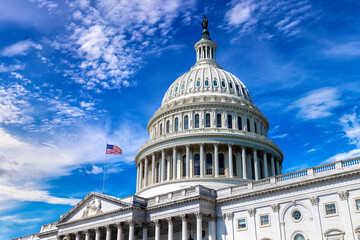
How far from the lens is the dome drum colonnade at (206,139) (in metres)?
68.6

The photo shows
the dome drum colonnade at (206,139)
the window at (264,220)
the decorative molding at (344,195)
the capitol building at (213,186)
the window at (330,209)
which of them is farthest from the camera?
the dome drum colonnade at (206,139)

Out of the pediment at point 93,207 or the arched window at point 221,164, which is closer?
the pediment at point 93,207

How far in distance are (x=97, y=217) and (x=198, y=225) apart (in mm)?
17713

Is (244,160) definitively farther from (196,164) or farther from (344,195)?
(344,195)

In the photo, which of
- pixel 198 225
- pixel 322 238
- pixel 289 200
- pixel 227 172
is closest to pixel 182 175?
pixel 227 172

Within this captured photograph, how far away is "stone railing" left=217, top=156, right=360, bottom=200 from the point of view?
4233 cm

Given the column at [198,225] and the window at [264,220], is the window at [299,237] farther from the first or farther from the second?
the column at [198,225]

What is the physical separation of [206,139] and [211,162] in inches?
159

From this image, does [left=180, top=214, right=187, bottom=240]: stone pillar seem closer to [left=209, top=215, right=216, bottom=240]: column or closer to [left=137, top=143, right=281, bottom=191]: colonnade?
[left=209, top=215, right=216, bottom=240]: column

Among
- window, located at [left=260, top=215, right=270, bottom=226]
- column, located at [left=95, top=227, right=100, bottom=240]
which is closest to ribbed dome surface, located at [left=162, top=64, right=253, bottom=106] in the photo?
column, located at [left=95, top=227, right=100, bottom=240]

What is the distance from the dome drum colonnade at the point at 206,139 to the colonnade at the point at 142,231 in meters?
12.1

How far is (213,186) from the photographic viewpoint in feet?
212

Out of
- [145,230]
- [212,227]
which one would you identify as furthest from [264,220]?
[145,230]

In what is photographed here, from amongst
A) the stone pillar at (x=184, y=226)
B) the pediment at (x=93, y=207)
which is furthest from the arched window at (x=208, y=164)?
the stone pillar at (x=184, y=226)
